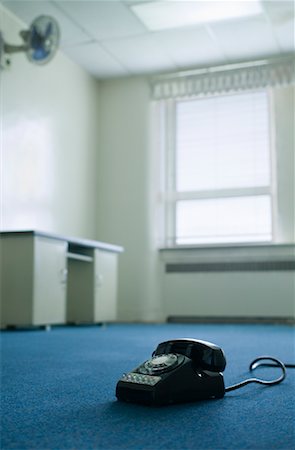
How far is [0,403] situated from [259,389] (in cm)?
66

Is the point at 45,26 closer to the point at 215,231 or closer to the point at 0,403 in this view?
the point at 215,231

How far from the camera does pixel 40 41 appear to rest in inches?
166

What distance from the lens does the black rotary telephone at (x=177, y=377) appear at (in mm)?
1170

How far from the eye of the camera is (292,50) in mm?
5746

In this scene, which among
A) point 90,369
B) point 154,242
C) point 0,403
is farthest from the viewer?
point 154,242

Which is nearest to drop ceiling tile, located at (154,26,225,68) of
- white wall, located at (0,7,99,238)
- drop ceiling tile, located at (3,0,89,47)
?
drop ceiling tile, located at (3,0,89,47)

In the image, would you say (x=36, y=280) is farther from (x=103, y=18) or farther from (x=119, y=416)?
(x=119, y=416)

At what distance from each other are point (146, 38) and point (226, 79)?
1.07 metres

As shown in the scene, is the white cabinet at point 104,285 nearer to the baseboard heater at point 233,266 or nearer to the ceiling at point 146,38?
the baseboard heater at point 233,266

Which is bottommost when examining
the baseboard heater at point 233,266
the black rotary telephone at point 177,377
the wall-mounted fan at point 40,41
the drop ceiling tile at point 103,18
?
the black rotary telephone at point 177,377

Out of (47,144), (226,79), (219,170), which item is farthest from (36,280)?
(226,79)

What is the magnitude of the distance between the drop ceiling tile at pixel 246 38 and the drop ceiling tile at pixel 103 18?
779 mm

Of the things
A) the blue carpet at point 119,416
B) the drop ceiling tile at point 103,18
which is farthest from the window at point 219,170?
the blue carpet at point 119,416

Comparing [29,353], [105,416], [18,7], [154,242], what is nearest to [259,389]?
[105,416]
